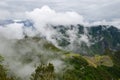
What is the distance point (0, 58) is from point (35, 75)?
49.6m

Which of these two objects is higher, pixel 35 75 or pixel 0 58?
pixel 0 58

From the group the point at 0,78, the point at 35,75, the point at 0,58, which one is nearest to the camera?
the point at 0,58

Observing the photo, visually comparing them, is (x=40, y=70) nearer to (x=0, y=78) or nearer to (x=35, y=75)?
(x=35, y=75)

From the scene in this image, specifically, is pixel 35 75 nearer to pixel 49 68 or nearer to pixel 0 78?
pixel 49 68

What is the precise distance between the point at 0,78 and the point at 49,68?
37.3 m

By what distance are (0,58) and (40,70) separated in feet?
168

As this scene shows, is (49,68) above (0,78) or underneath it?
underneath

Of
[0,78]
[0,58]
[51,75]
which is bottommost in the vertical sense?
[51,75]

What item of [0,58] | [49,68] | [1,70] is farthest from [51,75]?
[0,58]

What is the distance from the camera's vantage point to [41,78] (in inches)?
5172

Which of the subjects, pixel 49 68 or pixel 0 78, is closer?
pixel 0 78

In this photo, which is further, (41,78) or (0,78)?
(41,78)

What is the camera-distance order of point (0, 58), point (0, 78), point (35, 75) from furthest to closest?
point (35, 75) → point (0, 78) → point (0, 58)

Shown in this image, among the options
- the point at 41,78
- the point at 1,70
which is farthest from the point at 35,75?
the point at 1,70
